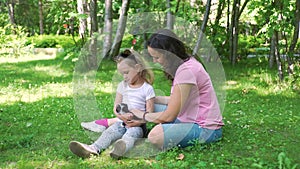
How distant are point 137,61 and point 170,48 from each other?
505mm

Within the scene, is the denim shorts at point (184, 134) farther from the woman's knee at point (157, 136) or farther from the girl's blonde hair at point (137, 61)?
the girl's blonde hair at point (137, 61)

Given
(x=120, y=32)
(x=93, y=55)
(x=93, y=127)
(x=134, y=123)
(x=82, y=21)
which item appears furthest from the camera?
(x=82, y=21)

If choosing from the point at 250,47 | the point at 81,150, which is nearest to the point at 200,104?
the point at 81,150

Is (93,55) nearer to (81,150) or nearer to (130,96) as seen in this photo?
(130,96)

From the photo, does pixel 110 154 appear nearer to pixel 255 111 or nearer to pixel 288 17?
pixel 255 111

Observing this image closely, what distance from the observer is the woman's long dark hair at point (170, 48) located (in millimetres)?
3613

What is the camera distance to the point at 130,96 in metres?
4.11

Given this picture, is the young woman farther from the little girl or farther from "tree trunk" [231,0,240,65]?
"tree trunk" [231,0,240,65]

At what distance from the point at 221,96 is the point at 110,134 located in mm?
2176

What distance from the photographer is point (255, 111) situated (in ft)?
17.7

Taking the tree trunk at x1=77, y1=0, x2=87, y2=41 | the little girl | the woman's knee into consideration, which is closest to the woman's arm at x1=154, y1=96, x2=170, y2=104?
the little girl

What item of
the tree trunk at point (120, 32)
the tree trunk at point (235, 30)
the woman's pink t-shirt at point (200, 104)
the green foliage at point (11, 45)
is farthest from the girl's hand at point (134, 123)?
the green foliage at point (11, 45)

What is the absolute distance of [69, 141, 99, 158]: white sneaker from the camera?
3458mm

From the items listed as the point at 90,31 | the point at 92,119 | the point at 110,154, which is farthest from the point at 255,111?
the point at 90,31
